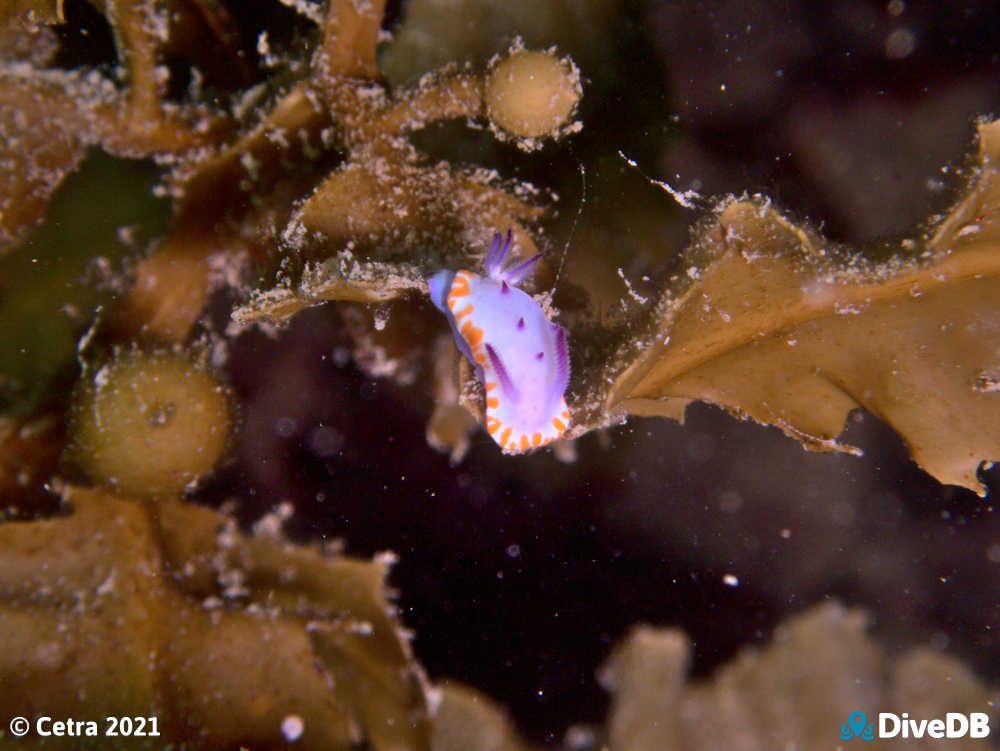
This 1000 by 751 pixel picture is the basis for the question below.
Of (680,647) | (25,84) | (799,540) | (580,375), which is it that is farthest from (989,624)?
(25,84)

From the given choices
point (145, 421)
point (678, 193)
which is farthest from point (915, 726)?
point (145, 421)

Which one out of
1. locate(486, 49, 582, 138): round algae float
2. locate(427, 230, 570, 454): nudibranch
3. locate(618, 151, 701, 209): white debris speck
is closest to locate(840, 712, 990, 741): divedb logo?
locate(427, 230, 570, 454): nudibranch

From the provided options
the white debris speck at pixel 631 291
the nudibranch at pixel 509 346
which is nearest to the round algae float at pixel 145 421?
the nudibranch at pixel 509 346

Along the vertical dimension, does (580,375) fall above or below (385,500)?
above

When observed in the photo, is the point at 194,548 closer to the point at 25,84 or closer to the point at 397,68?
the point at 25,84

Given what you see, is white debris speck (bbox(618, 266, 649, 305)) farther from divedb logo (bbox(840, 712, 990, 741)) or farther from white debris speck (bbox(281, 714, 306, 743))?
divedb logo (bbox(840, 712, 990, 741))

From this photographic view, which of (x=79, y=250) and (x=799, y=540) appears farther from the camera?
(x=799, y=540)

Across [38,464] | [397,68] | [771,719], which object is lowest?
[771,719]
